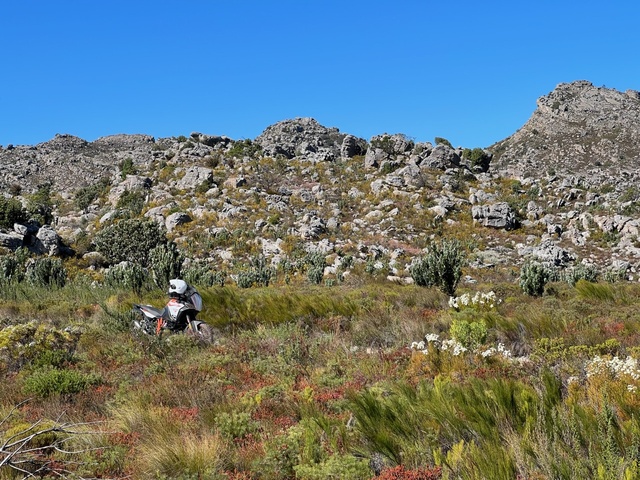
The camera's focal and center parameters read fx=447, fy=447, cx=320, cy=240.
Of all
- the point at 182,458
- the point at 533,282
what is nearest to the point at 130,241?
the point at 533,282

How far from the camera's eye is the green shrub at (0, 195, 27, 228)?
30438 millimetres

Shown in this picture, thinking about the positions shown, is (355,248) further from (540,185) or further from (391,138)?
(391,138)

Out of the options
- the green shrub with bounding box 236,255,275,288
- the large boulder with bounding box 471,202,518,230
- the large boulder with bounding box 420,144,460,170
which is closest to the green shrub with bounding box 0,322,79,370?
the green shrub with bounding box 236,255,275,288

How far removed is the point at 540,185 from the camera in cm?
3819

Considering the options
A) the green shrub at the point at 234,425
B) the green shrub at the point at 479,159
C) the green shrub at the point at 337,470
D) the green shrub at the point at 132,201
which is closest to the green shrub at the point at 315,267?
the green shrub at the point at 234,425

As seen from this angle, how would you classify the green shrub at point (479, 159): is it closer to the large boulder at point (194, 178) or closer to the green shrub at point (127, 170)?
the large boulder at point (194, 178)

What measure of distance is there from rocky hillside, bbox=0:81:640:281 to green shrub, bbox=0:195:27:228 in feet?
1.85

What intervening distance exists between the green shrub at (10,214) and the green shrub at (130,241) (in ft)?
23.4

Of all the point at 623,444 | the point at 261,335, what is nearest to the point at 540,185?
the point at 261,335

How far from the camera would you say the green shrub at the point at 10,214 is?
3044 cm

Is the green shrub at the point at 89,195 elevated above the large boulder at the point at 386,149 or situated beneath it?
situated beneath

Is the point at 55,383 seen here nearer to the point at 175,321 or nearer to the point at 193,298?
the point at 175,321

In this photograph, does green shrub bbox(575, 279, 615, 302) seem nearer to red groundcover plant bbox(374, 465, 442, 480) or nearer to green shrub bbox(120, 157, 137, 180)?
red groundcover plant bbox(374, 465, 442, 480)

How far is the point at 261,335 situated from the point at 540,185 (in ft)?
121
